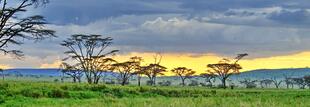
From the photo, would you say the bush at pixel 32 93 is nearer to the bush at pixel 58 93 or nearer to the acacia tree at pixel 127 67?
the bush at pixel 58 93

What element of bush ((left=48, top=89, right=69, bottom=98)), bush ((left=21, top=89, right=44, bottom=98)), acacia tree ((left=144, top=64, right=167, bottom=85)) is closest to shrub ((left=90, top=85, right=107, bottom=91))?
bush ((left=48, top=89, right=69, bottom=98))

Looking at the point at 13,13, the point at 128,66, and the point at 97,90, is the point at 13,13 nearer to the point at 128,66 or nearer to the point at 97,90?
the point at 97,90

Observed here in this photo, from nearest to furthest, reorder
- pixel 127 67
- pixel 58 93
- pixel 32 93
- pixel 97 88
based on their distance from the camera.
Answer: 1. pixel 32 93
2. pixel 58 93
3. pixel 97 88
4. pixel 127 67

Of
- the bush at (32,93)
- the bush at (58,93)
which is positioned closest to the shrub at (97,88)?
the bush at (58,93)

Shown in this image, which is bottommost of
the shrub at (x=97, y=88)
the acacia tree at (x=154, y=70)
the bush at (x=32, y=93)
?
the bush at (x=32, y=93)

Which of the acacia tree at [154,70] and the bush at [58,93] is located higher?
the acacia tree at [154,70]

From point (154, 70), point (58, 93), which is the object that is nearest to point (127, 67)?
point (154, 70)

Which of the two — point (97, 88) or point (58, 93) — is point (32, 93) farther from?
point (97, 88)

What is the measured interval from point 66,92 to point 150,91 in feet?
42.0

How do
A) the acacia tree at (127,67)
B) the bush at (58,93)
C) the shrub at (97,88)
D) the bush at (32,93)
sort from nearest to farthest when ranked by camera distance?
1. the bush at (32,93)
2. the bush at (58,93)
3. the shrub at (97,88)
4. the acacia tree at (127,67)

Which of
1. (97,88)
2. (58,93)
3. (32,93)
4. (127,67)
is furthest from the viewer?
(127,67)

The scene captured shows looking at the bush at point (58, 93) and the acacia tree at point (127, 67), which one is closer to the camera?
A: the bush at point (58, 93)

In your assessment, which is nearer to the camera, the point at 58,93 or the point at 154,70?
the point at 58,93

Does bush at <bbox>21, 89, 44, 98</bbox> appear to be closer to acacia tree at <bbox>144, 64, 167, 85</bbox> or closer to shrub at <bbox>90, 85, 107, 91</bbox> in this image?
shrub at <bbox>90, 85, 107, 91</bbox>
